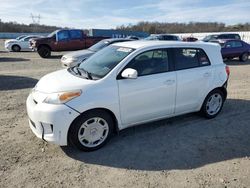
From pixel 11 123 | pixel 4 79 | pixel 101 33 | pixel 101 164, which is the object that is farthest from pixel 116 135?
pixel 101 33

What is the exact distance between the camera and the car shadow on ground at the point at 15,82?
29.0 ft

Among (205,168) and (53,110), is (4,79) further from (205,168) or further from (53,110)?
(205,168)

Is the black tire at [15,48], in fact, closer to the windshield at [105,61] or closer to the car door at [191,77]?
the windshield at [105,61]

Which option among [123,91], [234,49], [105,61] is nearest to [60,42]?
[234,49]

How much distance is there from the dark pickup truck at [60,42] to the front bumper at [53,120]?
50.2 ft

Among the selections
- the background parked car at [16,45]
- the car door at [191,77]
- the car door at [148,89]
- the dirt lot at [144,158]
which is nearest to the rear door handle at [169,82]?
the car door at [148,89]

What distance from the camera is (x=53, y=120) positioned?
3998 mm

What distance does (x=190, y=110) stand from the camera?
5.58 metres

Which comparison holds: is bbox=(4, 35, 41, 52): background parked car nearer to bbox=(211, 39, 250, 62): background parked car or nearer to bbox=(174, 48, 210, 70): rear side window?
bbox=(211, 39, 250, 62): background parked car

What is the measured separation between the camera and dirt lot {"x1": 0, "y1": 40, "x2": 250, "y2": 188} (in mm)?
3643

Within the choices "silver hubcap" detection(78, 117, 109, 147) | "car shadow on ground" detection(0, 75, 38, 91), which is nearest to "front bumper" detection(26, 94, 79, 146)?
"silver hubcap" detection(78, 117, 109, 147)

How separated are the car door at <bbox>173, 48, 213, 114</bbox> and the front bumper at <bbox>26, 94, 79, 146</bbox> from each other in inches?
84.9

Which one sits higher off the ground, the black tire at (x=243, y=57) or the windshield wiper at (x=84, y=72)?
the windshield wiper at (x=84, y=72)

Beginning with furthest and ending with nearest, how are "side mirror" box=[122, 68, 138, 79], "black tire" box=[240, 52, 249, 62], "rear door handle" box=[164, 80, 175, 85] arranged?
"black tire" box=[240, 52, 249, 62] → "rear door handle" box=[164, 80, 175, 85] → "side mirror" box=[122, 68, 138, 79]
